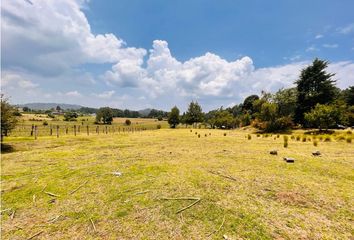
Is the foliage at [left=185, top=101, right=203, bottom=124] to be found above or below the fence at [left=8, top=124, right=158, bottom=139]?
above

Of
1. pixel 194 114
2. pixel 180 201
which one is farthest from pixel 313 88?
pixel 180 201

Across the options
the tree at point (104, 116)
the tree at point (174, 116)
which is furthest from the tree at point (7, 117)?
the tree at point (104, 116)

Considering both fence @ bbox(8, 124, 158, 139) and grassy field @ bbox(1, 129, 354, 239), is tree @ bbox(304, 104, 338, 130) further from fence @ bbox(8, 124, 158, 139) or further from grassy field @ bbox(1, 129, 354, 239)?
fence @ bbox(8, 124, 158, 139)

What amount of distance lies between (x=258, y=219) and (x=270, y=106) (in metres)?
33.1

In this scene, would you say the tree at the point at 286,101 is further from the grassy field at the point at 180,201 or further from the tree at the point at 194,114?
the grassy field at the point at 180,201

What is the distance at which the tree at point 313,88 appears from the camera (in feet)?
A: 115

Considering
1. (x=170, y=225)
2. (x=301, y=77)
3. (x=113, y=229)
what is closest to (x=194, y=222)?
(x=170, y=225)

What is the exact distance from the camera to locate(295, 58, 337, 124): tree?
35.0 meters

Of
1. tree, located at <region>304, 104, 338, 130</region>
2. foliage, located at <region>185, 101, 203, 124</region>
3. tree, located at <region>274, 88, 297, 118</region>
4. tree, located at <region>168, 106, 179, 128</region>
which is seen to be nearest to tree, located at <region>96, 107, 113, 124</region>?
tree, located at <region>168, 106, 179, 128</region>

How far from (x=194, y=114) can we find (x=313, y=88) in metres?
32.1

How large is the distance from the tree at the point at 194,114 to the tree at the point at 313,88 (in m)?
28.7

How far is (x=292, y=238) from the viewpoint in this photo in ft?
11.3

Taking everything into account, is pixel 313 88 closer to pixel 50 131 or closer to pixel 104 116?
pixel 50 131

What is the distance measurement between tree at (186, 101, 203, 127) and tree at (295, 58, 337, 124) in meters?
28.7
